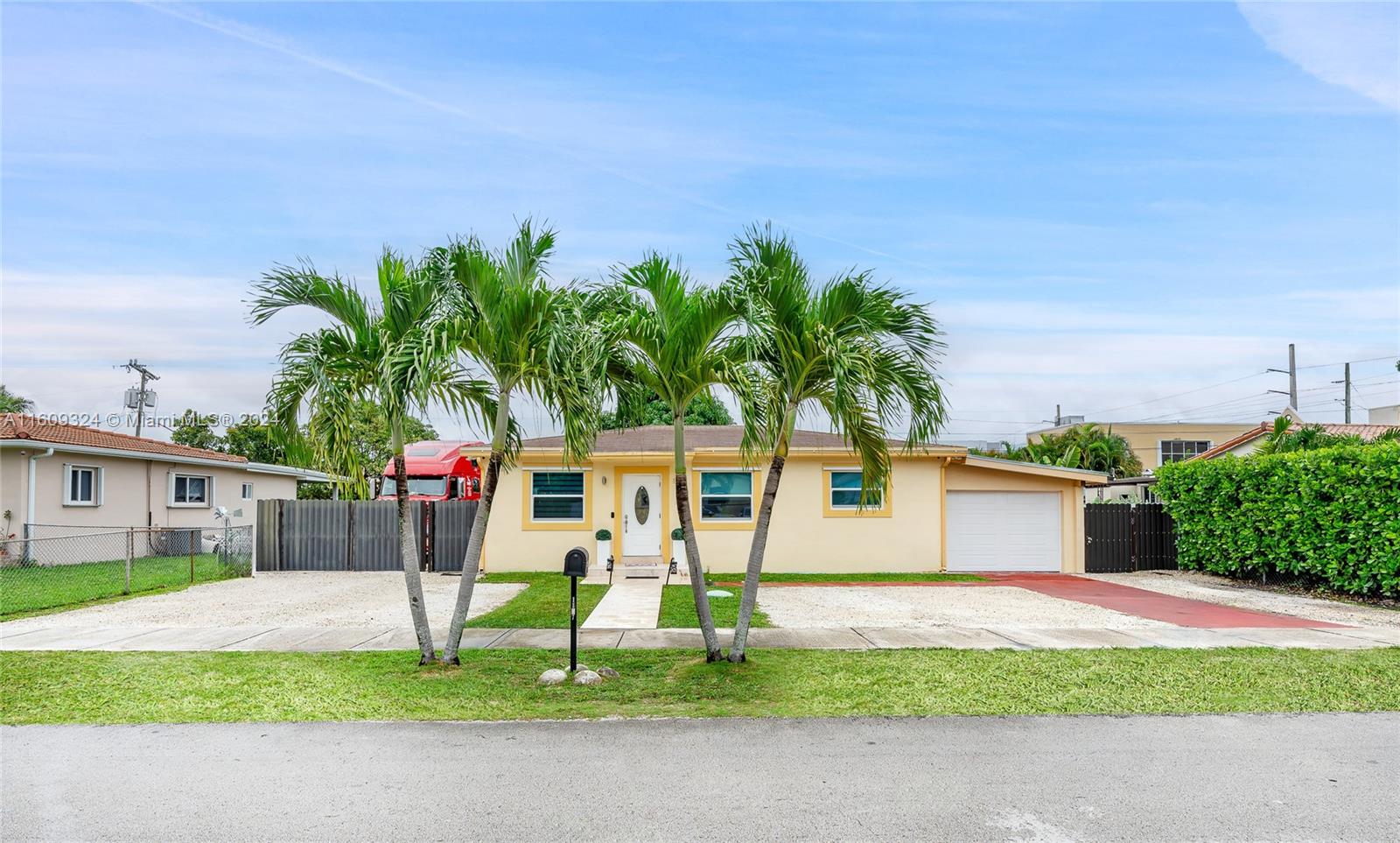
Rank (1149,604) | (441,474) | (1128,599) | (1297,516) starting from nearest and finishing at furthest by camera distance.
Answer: (1149,604), (1128,599), (1297,516), (441,474)

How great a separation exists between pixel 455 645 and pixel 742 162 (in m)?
9.18

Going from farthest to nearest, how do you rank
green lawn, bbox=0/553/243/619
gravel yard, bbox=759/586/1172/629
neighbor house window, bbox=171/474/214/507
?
neighbor house window, bbox=171/474/214/507
green lawn, bbox=0/553/243/619
gravel yard, bbox=759/586/1172/629

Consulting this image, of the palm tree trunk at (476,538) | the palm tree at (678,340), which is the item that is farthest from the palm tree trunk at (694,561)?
the palm tree trunk at (476,538)

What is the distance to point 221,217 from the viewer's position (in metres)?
12.7

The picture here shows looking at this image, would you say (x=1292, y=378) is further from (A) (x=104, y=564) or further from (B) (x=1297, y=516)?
(A) (x=104, y=564)

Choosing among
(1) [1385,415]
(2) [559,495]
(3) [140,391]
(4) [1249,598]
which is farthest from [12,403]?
(1) [1385,415]

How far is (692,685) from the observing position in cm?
759

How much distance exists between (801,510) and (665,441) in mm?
3407

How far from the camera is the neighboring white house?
1927cm

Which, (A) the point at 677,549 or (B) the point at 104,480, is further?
(B) the point at 104,480

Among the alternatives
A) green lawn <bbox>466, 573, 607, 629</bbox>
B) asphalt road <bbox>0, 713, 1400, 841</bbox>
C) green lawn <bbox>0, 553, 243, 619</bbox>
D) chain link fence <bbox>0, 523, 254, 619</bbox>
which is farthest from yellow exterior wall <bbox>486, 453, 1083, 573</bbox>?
asphalt road <bbox>0, 713, 1400, 841</bbox>

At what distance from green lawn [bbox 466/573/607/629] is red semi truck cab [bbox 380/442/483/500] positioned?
5449mm

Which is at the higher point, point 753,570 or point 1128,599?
point 753,570

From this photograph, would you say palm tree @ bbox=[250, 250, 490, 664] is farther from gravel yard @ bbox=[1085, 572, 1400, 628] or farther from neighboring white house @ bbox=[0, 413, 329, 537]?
gravel yard @ bbox=[1085, 572, 1400, 628]
